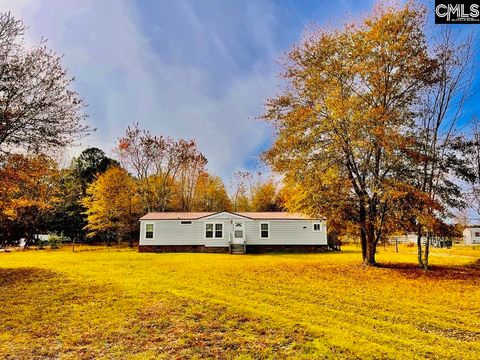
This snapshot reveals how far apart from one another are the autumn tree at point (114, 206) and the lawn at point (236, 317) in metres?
22.1

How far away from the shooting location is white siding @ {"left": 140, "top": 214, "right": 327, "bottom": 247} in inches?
1147

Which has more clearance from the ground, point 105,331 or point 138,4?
point 138,4

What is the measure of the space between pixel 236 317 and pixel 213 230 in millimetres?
22176

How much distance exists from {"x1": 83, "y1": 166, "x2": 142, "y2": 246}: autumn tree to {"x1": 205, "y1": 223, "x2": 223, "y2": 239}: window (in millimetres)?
11096

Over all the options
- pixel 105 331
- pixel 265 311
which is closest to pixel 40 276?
pixel 105 331

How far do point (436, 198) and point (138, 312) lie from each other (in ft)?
49.9

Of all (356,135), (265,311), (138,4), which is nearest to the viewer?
(265,311)

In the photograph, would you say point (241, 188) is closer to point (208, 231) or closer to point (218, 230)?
point (218, 230)

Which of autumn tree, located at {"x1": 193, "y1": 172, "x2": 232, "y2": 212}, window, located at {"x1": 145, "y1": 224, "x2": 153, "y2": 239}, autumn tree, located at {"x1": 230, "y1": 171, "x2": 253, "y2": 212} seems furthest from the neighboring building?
window, located at {"x1": 145, "y1": 224, "x2": 153, "y2": 239}

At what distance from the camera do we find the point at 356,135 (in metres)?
15.6

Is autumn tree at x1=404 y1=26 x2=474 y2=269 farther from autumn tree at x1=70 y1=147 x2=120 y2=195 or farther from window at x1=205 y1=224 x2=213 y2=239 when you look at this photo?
autumn tree at x1=70 y1=147 x2=120 y2=195

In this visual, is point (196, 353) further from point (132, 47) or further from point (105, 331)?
point (132, 47)

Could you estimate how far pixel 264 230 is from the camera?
29.6 m

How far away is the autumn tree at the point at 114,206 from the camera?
34.4 meters
